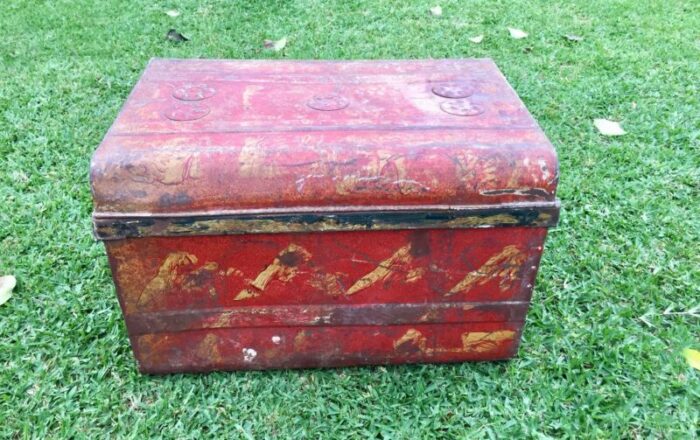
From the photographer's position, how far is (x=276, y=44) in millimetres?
3205

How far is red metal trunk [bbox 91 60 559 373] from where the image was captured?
1.29 meters

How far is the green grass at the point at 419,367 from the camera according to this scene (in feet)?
4.91

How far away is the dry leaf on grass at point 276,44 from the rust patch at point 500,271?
2.10m

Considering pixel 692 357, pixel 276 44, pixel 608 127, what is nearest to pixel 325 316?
pixel 692 357

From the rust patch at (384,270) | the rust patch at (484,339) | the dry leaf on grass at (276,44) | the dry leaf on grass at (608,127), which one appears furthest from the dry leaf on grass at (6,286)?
the dry leaf on grass at (608,127)

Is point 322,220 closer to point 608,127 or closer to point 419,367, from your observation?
point 419,367

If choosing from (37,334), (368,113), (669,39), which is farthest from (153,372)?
(669,39)

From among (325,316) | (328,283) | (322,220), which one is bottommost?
(325,316)

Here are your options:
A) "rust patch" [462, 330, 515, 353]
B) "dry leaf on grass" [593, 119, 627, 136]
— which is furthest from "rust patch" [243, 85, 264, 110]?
"dry leaf on grass" [593, 119, 627, 136]

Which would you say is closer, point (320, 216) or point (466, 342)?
point (320, 216)

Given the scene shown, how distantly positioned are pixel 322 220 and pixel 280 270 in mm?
183

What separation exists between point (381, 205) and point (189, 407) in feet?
2.34

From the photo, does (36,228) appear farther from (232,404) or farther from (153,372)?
(232,404)

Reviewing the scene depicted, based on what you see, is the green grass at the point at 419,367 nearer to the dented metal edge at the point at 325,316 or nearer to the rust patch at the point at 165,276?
the dented metal edge at the point at 325,316
